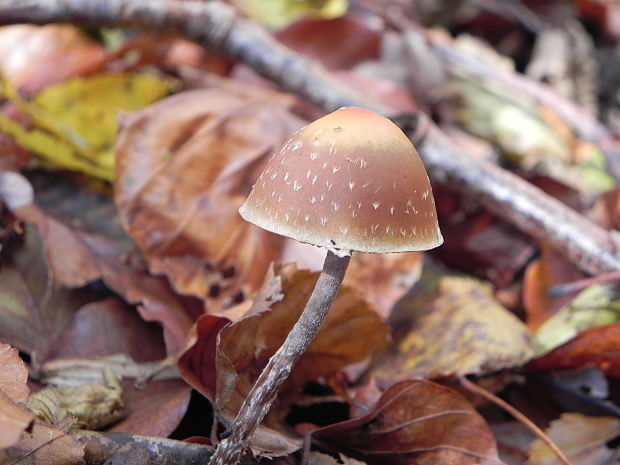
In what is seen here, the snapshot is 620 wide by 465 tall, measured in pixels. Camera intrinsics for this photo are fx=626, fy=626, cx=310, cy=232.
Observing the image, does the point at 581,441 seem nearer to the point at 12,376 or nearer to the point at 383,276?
the point at 383,276

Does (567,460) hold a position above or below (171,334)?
below

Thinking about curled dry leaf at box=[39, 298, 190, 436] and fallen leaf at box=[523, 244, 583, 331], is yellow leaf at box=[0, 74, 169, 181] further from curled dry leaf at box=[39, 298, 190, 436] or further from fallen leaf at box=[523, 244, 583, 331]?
fallen leaf at box=[523, 244, 583, 331]


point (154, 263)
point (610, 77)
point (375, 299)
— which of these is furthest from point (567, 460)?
point (610, 77)

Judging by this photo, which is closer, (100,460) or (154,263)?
(100,460)

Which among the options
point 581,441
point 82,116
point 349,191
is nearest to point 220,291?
point 349,191

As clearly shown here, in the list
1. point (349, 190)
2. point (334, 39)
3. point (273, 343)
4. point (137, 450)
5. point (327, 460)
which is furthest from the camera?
point (334, 39)

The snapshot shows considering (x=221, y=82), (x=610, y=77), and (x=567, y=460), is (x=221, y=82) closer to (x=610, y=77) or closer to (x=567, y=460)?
(x=567, y=460)

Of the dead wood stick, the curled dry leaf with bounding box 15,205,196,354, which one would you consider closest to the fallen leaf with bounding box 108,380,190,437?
the curled dry leaf with bounding box 15,205,196,354
